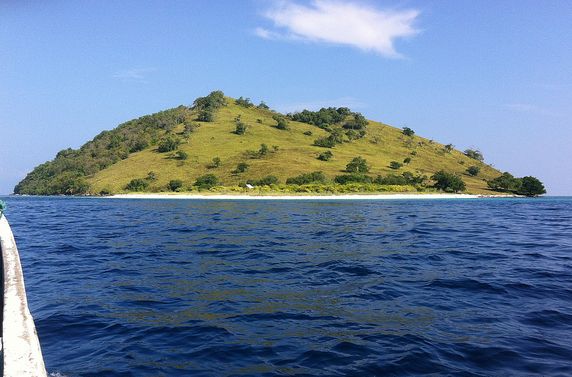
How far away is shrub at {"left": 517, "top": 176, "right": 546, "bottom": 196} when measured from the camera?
103812 millimetres

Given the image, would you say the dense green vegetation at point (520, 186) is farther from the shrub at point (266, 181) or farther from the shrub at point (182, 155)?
the shrub at point (182, 155)

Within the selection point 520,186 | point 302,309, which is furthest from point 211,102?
point 302,309

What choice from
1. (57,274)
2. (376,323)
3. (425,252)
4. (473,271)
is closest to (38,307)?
(57,274)

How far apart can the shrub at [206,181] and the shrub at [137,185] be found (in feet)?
50.8

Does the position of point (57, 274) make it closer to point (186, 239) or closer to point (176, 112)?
point (186, 239)

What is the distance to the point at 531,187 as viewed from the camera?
4139 inches

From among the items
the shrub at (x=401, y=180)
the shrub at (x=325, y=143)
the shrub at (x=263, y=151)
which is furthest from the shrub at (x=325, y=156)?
the shrub at (x=401, y=180)

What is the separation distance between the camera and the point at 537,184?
103938 millimetres

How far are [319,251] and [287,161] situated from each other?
329 feet

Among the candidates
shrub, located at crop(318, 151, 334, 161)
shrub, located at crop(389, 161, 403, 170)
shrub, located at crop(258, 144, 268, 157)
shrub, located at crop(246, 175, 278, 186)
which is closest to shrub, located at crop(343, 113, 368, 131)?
shrub, located at crop(389, 161, 403, 170)

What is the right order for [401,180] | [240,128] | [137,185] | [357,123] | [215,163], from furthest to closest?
1. [357,123]
2. [240,128]
3. [215,163]
4. [137,185]
5. [401,180]

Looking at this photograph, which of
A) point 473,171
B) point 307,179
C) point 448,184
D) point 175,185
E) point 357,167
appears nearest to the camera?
point 307,179

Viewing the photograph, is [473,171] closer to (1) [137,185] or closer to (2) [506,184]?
(2) [506,184]

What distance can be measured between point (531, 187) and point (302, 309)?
117m
